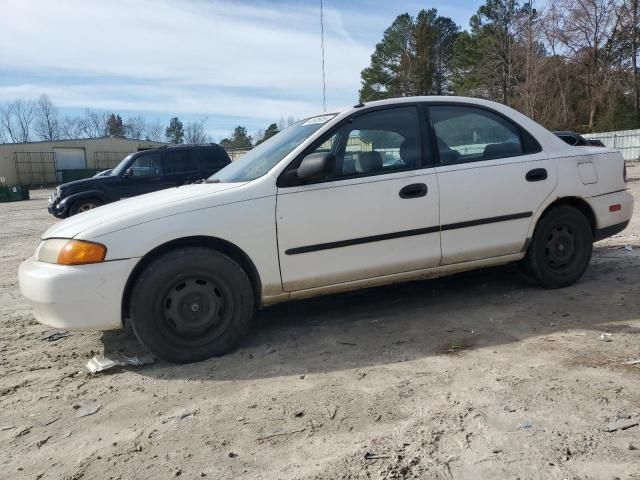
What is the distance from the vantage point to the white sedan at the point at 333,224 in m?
3.38

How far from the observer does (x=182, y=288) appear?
11.4 ft

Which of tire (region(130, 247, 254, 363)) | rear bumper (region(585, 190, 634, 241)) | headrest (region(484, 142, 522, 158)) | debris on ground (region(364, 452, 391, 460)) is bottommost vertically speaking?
debris on ground (region(364, 452, 391, 460))

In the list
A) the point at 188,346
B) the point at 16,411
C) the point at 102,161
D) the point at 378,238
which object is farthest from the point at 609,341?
the point at 102,161

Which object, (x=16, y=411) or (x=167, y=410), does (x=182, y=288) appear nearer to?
(x=167, y=410)

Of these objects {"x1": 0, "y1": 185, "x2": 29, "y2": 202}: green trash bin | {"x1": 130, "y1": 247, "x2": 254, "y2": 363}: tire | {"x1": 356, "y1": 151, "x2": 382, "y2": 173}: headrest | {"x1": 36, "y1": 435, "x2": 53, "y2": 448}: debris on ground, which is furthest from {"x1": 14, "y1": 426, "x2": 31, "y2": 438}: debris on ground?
{"x1": 0, "y1": 185, "x2": 29, "y2": 202}: green trash bin

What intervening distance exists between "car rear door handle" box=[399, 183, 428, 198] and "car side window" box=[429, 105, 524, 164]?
335 millimetres

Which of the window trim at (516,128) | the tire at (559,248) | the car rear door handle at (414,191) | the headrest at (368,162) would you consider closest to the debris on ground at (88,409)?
the headrest at (368,162)

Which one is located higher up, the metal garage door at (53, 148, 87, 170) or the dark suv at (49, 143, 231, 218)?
the metal garage door at (53, 148, 87, 170)

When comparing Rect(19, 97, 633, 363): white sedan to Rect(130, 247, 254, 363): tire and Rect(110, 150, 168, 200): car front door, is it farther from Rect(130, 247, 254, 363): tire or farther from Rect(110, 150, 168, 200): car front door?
Rect(110, 150, 168, 200): car front door

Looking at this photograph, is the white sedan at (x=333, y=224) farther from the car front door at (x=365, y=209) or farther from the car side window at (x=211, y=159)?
the car side window at (x=211, y=159)

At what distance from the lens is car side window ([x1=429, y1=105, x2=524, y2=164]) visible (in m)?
4.21

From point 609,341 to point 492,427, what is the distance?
4.89ft

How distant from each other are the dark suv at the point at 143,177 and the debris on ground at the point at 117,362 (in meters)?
8.62

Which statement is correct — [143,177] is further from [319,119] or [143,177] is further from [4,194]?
[4,194]
